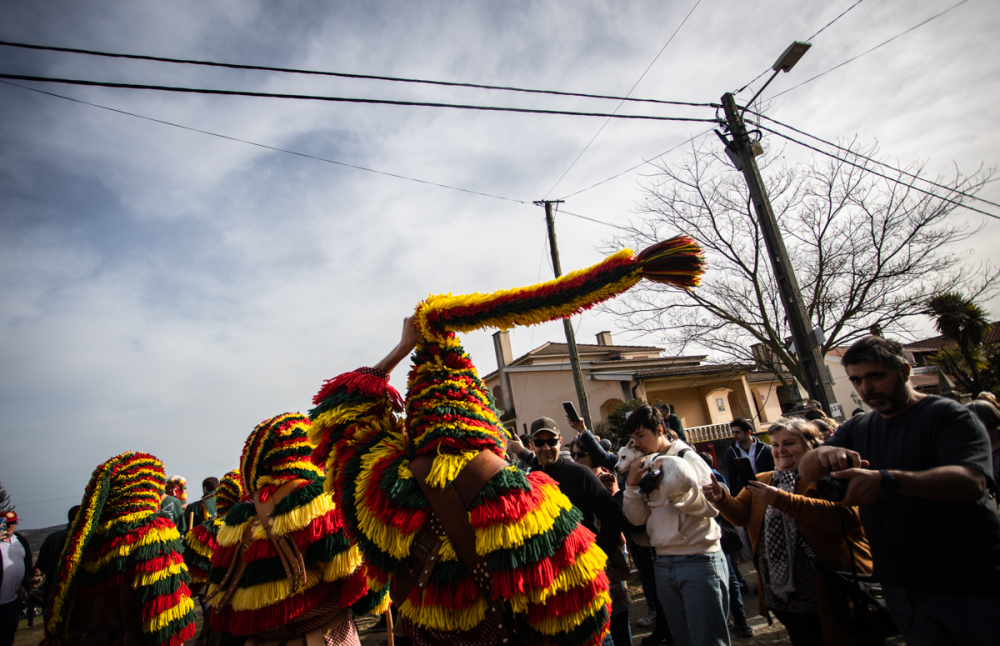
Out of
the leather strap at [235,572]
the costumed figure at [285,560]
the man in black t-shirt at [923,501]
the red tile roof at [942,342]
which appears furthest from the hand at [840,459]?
the red tile roof at [942,342]

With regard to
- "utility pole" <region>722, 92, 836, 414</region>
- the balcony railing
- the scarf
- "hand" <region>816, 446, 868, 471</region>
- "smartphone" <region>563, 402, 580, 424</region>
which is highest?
"utility pole" <region>722, 92, 836, 414</region>

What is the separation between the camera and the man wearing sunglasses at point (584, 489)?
147 inches

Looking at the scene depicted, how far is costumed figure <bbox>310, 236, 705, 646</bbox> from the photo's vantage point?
162cm

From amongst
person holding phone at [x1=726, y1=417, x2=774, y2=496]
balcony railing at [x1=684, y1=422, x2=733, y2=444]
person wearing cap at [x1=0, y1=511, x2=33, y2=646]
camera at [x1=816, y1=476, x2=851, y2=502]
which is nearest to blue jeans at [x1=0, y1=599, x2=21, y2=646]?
person wearing cap at [x1=0, y1=511, x2=33, y2=646]

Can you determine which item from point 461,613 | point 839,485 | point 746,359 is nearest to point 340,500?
point 461,613

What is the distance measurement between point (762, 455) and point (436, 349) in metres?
5.14

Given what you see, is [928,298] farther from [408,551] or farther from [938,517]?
[408,551]

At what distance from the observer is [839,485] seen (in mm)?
2096

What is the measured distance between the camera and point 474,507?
5.48ft

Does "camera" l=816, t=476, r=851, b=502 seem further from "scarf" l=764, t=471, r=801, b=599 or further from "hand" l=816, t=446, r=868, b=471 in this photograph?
"scarf" l=764, t=471, r=801, b=599

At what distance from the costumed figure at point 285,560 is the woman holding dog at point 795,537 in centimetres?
228

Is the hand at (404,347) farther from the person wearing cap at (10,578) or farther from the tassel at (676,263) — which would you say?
the person wearing cap at (10,578)

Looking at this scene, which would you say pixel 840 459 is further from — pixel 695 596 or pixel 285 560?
pixel 285 560

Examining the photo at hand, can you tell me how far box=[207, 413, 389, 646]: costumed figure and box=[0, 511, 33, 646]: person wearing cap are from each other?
3836 millimetres
